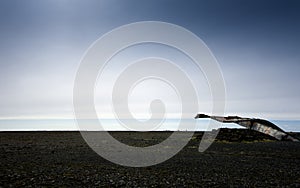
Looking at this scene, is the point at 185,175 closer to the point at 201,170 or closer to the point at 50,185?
the point at 201,170

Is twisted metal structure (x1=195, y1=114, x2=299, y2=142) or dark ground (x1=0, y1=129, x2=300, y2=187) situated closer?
dark ground (x1=0, y1=129, x2=300, y2=187)

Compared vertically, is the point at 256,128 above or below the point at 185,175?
above

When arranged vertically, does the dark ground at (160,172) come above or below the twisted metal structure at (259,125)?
below

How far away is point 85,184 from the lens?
14250 mm

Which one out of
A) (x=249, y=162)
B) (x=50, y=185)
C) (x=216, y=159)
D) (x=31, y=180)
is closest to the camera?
(x=50, y=185)

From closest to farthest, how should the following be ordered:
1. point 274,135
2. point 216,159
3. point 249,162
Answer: point 249,162
point 216,159
point 274,135

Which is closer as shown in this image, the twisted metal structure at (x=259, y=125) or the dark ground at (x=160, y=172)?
the dark ground at (x=160, y=172)

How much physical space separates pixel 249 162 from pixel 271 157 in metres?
3.75

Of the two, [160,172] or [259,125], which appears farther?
[259,125]

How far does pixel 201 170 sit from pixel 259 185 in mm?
4574

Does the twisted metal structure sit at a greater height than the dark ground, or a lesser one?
greater

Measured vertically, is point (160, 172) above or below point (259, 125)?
below

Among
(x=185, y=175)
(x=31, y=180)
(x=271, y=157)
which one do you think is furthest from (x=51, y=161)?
(x=271, y=157)

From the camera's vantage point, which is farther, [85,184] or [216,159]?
[216,159]
